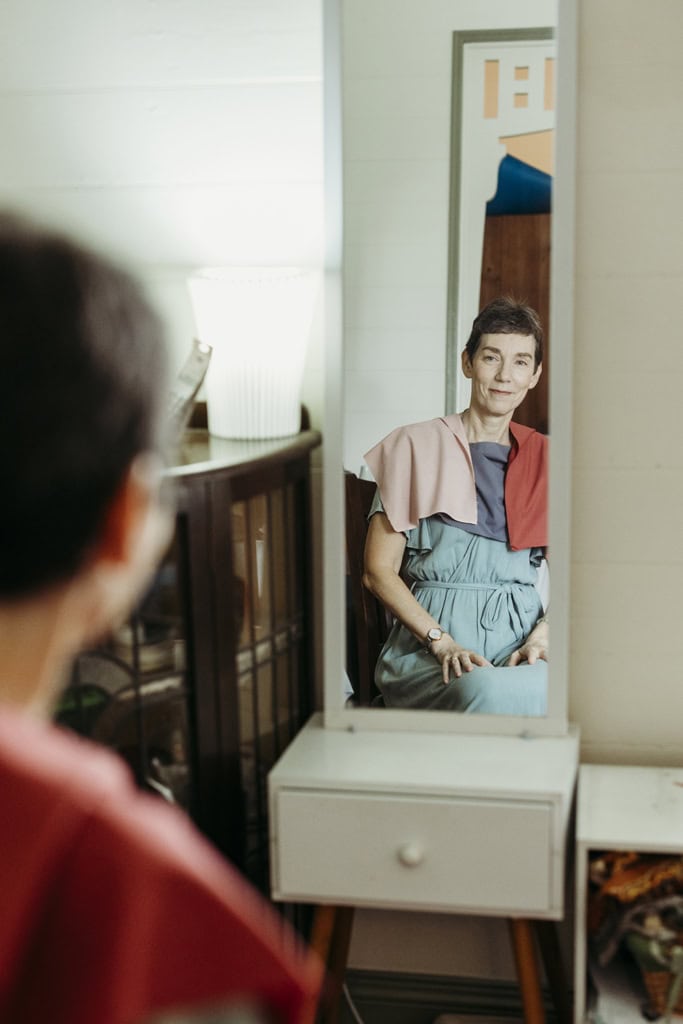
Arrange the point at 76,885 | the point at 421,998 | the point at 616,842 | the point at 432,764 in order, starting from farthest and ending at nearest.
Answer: the point at 421,998 → the point at 432,764 → the point at 616,842 → the point at 76,885

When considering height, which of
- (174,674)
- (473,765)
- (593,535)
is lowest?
(473,765)

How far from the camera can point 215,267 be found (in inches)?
78.4

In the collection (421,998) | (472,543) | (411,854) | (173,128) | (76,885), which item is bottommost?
(421,998)

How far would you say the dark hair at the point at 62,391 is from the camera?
528 mm

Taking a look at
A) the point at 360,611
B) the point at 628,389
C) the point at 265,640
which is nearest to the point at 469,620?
the point at 360,611

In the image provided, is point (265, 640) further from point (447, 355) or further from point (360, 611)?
point (447, 355)

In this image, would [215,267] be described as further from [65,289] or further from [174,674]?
[65,289]

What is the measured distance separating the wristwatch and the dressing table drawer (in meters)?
0.26

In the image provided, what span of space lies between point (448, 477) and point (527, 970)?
0.71 meters

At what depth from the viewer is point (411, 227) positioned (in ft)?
6.09

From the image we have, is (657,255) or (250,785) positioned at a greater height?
(657,255)

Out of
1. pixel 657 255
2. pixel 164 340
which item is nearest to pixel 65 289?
pixel 164 340

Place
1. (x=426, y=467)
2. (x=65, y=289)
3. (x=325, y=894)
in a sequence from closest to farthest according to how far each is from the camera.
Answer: (x=65, y=289) → (x=325, y=894) → (x=426, y=467)

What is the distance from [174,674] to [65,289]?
1316mm
